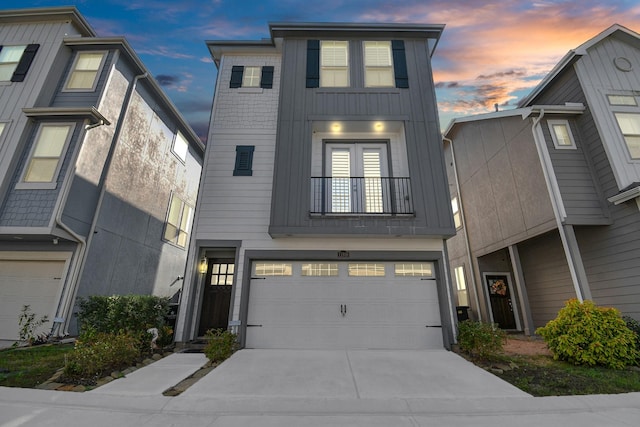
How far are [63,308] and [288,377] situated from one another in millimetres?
7115

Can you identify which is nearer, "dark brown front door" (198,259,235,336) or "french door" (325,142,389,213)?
"dark brown front door" (198,259,235,336)

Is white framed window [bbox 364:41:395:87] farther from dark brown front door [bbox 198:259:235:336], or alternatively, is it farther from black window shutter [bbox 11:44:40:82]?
A: black window shutter [bbox 11:44:40:82]

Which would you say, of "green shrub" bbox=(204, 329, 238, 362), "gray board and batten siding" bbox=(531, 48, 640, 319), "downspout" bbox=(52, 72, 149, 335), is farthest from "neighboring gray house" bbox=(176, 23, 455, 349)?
"gray board and batten siding" bbox=(531, 48, 640, 319)

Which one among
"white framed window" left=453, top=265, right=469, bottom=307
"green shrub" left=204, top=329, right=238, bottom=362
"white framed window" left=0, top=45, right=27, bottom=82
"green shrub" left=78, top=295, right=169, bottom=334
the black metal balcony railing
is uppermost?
"white framed window" left=0, top=45, right=27, bottom=82

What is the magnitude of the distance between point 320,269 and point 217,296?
3.05 metres

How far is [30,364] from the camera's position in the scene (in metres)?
5.01

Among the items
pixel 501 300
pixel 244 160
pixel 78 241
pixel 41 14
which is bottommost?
pixel 501 300

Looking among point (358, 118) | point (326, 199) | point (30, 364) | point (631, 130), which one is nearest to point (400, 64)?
point (358, 118)

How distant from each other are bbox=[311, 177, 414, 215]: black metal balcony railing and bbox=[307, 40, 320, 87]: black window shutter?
329 cm

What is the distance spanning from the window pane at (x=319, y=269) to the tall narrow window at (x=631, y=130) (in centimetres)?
935

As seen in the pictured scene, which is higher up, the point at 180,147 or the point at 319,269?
the point at 180,147

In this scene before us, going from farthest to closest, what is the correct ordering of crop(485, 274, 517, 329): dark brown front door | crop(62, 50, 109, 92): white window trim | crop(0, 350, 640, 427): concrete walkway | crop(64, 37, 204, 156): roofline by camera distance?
crop(485, 274, 517, 329): dark brown front door → crop(64, 37, 204, 156): roofline → crop(62, 50, 109, 92): white window trim → crop(0, 350, 640, 427): concrete walkway

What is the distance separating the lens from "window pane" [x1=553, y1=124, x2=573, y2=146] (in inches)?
340

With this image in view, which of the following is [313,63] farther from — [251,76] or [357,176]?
[357,176]
